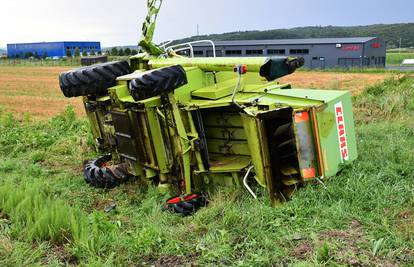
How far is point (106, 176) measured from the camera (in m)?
7.11

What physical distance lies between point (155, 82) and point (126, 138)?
128 cm

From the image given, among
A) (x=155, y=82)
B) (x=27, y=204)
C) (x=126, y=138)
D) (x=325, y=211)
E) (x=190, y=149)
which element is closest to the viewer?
(x=325, y=211)

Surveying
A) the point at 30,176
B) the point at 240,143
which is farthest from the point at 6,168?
the point at 240,143

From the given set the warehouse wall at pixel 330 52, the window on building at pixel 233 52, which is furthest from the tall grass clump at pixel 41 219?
the window on building at pixel 233 52

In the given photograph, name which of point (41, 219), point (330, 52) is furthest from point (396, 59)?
point (41, 219)

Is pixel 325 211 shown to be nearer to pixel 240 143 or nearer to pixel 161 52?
pixel 240 143

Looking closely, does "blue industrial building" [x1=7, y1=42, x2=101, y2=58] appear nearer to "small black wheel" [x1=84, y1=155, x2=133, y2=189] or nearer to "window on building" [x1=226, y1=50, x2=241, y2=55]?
"window on building" [x1=226, y1=50, x2=241, y2=55]

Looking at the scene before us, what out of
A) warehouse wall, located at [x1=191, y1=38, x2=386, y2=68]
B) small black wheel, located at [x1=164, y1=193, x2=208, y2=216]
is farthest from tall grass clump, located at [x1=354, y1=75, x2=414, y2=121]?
warehouse wall, located at [x1=191, y1=38, x2=386, y2=68]

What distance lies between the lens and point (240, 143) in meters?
6.40

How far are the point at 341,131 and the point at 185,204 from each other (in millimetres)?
2043

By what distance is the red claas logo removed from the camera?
533 cm

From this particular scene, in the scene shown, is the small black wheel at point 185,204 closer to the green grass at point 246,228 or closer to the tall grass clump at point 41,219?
the green grass at point 246,228

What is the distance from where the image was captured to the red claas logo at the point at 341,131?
5.33 m

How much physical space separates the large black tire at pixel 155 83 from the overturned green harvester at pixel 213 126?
0.01m
